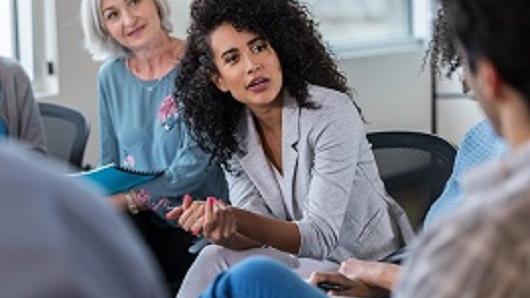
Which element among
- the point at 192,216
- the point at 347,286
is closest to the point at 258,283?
the point at 347,286

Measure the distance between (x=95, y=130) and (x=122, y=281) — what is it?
311 centimetres

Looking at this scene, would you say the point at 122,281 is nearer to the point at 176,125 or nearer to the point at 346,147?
the point at 346,147

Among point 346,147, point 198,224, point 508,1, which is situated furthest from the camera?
point 346,147

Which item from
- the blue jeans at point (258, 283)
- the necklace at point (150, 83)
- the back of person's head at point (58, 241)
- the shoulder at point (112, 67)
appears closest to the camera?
the back of person's head at point (58, 241)

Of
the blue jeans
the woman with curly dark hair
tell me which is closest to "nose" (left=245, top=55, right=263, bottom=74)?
the woman with curly dark hair

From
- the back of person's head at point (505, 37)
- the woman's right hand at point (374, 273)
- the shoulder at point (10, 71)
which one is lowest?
the woman's right hand at point (374, 273)

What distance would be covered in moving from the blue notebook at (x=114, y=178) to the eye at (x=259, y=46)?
42 centimetres

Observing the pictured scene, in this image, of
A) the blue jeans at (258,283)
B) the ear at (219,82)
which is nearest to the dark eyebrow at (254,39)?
the ear at (219,82)

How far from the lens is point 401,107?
525 centimetres

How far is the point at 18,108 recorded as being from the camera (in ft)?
9.62

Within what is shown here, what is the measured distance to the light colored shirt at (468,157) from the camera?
6.97 feet

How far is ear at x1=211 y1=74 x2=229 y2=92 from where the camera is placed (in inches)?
101

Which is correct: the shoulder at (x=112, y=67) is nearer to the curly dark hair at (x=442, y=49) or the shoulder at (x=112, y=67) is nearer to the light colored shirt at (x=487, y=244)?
the curly dark hair at (x=442, y=49)

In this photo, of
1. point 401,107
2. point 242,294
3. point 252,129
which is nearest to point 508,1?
point 242,294
